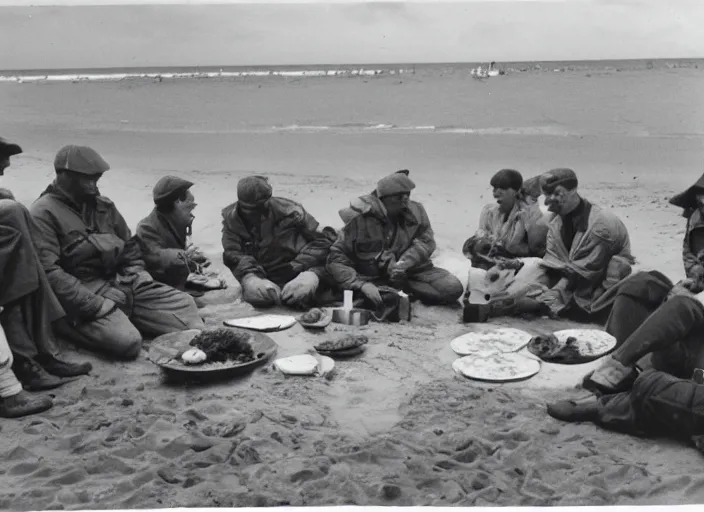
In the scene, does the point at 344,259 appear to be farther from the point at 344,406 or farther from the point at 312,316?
the point at 344,406

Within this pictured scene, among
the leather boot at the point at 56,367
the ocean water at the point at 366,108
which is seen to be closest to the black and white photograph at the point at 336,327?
the leather boot at the point at 56,367

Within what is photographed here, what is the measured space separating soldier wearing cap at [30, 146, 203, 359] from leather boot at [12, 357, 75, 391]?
17.9 inches

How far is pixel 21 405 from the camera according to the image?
387cm

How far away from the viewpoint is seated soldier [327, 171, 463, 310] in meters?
5.73

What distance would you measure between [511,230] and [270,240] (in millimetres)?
2146

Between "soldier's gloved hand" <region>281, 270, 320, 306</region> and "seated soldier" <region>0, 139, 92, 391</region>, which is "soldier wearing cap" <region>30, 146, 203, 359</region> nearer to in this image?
"seated soldier" <region>0, 139, 92, 391</region>

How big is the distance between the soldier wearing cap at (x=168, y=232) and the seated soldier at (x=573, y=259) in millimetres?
2313

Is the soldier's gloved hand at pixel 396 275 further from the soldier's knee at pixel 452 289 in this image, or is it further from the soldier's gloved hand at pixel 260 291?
the soldier's gloved hand at pixel 260 291

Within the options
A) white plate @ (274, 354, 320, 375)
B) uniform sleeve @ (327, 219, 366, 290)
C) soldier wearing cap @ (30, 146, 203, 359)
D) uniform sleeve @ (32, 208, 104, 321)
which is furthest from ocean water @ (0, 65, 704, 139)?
white plate @ (274, 354, 320, 375)

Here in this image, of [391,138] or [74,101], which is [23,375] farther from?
[391,138]

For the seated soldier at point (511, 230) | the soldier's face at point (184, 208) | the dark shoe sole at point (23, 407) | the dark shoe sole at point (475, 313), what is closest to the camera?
the dark shoe sole at point (23, 407)

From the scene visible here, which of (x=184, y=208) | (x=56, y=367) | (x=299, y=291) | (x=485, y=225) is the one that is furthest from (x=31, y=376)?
(x=485, y=225)

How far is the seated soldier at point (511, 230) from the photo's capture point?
6086mm

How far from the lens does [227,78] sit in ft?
76.3
